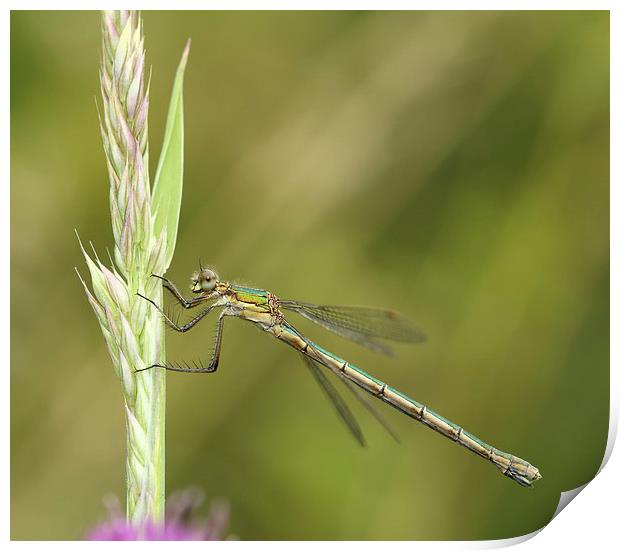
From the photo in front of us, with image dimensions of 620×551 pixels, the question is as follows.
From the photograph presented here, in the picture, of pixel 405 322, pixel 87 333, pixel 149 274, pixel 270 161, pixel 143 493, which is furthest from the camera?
pixel 270 161

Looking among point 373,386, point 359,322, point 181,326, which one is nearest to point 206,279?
point 181,326

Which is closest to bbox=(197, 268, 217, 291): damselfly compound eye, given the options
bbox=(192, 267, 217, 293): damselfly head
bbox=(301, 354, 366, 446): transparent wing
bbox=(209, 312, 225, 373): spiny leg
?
bbox=(192, 267, 217, 293): damselfly head

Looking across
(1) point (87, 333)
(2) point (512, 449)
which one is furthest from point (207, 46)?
(2) point (512, 449)

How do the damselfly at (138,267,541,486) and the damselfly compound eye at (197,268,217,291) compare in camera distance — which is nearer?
A: the damselfly compound eye at (197,268,217,291)

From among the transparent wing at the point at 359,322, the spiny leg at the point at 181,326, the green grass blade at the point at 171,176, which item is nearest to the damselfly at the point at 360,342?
the transparent wing at the point at 359,322

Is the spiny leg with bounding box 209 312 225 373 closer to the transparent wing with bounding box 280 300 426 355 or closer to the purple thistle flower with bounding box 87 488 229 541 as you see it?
the transparent wing with bounding box 280 300 426 355

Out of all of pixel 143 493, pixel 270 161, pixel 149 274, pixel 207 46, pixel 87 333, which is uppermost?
pixel 207 46

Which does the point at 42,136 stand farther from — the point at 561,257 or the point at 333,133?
the point at 561,257

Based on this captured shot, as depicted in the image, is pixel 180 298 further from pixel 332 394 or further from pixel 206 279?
pixel 332 394
